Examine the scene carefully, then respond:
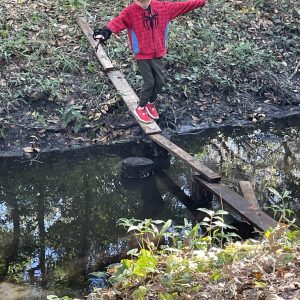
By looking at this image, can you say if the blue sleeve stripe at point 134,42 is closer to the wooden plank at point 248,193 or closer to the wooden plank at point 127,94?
the wooden plank at point 127,94

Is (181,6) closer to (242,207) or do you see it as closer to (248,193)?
(248,193)

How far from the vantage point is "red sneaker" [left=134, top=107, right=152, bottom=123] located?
7.48m

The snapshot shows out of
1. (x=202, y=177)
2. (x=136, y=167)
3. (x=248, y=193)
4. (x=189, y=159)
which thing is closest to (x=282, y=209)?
(x=248, y=193)

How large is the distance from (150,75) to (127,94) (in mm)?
849

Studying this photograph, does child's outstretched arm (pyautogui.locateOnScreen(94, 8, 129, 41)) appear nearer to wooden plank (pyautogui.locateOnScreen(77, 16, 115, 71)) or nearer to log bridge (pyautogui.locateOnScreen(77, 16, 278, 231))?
log bridge (pyautogui.locateOnScreen(77, 16, 278, 231))

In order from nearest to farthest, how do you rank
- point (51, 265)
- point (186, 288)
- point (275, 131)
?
1. point (186, 288)
2. point (51, 265)
3. point (275, 131)

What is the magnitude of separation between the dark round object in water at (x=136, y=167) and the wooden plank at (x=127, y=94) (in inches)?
21.3

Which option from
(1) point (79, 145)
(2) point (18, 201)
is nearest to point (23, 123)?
(1) point (79, 145)

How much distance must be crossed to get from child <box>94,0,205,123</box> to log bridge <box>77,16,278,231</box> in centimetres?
48

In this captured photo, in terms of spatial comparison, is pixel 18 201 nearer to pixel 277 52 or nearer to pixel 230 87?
pixel 230 87

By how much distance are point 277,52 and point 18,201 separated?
230 inches

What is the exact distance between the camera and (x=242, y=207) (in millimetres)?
5348

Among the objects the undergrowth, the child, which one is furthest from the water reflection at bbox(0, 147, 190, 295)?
the undergrowth

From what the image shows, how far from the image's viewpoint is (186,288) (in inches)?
135
